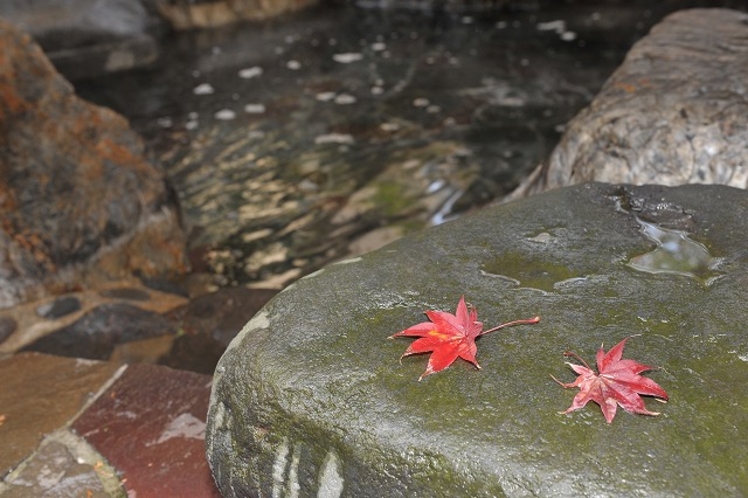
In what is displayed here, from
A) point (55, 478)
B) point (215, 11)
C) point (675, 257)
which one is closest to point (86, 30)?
point (215, 11)

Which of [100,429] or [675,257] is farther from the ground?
[675,257]

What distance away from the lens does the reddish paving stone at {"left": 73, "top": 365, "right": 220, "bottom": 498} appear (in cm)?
222

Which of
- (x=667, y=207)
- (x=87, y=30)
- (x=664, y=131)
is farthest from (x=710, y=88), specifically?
(x=87, y=30)

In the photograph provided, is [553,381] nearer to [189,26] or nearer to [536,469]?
[536,469]

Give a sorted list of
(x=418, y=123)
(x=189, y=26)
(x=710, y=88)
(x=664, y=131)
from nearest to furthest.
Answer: (x=664, y=131) < (x=710, y=88) < (x=418, y=123) < (x=189, y=26)

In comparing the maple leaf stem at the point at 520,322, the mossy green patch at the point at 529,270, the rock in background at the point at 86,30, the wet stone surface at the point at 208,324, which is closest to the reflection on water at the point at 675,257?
the mossy green patch at the point at 529,270

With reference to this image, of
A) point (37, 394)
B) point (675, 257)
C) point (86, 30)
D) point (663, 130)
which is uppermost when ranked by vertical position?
point (675, 257)

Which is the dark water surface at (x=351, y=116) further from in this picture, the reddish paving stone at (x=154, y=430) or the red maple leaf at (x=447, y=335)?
the red maple leaf at (x=447, y=335)

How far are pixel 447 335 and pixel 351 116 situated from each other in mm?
5288

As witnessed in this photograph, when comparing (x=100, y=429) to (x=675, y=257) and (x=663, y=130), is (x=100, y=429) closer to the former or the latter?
(x=675, y=257)

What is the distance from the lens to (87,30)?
10.0 metres

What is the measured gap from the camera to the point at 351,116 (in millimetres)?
6840

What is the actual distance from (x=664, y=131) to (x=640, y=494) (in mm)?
2262

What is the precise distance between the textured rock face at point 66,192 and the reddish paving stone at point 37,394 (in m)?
0.80
